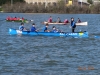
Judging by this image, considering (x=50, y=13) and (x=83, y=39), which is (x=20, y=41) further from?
(x=50, y=13)

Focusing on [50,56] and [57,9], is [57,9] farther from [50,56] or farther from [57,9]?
[50,56]

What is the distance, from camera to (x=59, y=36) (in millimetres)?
44844

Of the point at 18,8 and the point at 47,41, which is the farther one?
the point at 18,8

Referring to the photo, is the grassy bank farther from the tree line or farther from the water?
the water

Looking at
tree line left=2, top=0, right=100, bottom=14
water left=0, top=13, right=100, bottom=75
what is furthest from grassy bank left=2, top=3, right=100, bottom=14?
water left=0, top=13, right=100, bottom=75

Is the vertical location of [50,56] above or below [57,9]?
above

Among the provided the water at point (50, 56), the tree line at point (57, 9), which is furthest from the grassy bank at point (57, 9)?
the water at point (50, 56)

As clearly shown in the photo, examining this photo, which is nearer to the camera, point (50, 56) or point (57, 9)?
point (50, 56)

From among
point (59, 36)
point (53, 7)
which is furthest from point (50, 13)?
point (59, 36)

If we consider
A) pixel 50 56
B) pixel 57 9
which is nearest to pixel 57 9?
pixel 57 9

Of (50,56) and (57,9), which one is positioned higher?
(50,56)

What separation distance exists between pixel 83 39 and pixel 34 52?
1120 cm

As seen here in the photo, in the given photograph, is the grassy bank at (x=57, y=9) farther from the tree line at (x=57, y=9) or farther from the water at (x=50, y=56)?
the water at (x=50, y=56)

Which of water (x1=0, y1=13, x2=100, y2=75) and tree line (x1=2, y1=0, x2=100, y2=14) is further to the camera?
tree line (x1=2, y1=0, x2=100, y2=14)
